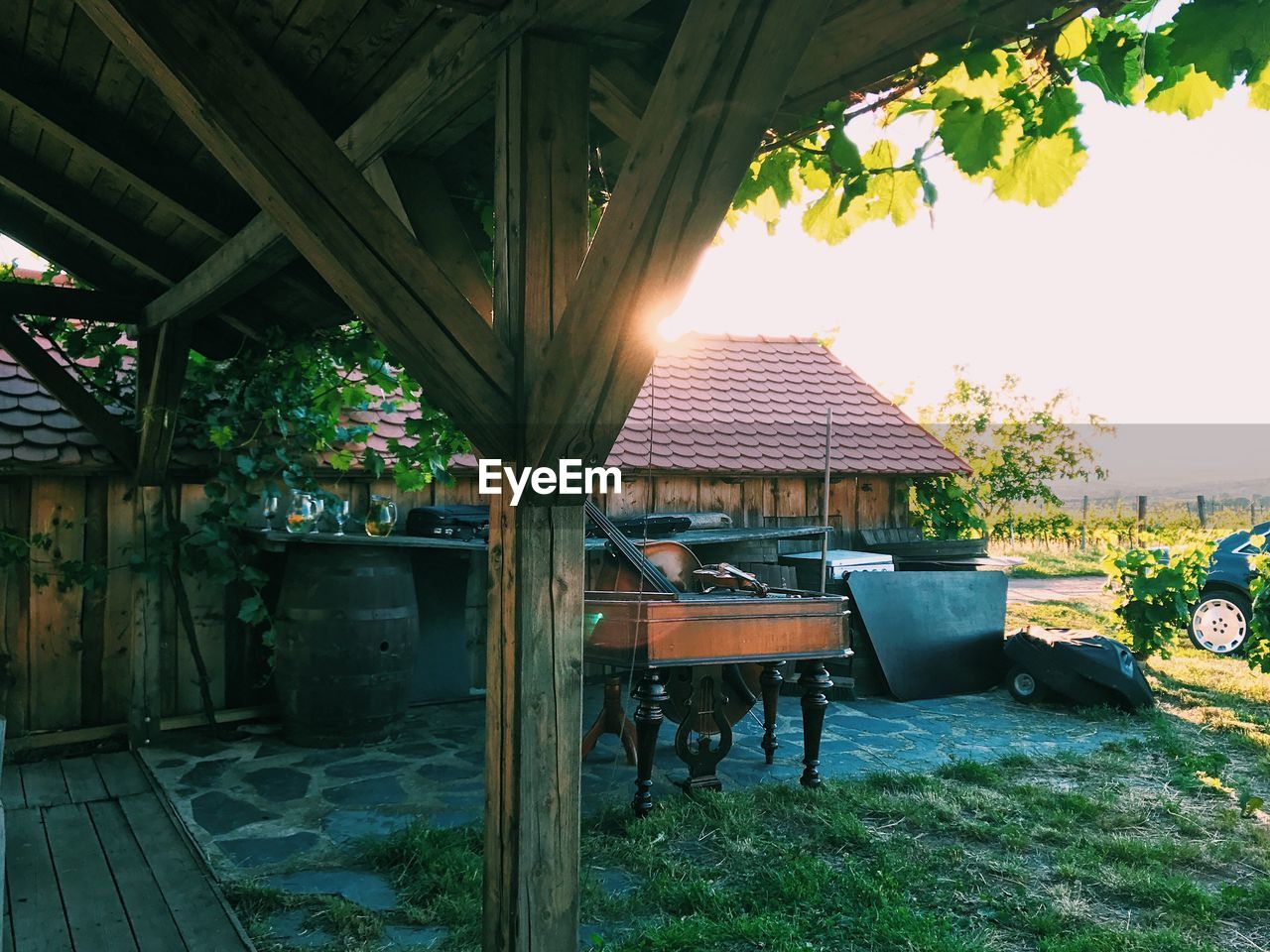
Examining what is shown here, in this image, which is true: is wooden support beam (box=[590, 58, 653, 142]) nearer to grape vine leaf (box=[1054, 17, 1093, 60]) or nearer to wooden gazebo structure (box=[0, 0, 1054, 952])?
wooden gazebo structure (box=[0, 0, 1054, 952])

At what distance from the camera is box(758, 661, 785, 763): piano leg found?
528 cm

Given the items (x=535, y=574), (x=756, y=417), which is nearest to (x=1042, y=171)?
(x=535, y=574)

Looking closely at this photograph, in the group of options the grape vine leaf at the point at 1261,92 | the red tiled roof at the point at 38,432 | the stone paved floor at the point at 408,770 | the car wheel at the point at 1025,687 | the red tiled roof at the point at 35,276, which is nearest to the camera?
the grape vine leaf at the point at 1261,92

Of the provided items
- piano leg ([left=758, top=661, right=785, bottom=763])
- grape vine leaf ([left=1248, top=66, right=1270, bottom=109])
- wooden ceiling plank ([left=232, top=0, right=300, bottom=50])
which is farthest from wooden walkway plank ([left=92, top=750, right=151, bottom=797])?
grape vine leaf ([left=1248, top=66, right=1270, bottom=109])

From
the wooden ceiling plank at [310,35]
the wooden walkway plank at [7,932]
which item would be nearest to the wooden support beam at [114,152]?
the wooden ceiling plank at [310,35]

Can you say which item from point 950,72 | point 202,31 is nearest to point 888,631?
point 950,72

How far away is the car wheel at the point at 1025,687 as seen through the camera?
22.4ft

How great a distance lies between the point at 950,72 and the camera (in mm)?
1933

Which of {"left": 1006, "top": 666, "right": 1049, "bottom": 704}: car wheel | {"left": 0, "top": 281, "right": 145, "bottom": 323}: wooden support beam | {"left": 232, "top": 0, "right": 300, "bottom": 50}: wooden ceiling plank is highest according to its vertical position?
{"left": 232, "top": 0, "right": 300, "bottom": 50}: wooden ceiling plank

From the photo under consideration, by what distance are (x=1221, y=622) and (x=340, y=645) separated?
25.7ft

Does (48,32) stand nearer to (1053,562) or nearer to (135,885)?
(135,885)

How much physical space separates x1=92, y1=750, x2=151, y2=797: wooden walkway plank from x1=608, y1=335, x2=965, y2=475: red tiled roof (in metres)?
3.95

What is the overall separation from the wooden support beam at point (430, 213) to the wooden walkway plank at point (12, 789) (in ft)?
11.7

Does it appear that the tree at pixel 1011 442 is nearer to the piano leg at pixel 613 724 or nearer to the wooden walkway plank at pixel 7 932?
the piano leg at pixel 613 724
